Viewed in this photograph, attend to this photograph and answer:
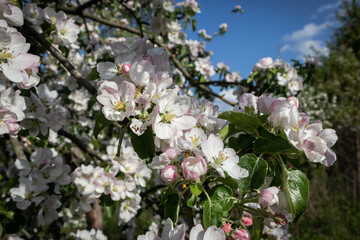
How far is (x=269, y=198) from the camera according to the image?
76 centimetres

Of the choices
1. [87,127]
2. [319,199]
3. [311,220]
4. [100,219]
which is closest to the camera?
[100,219]

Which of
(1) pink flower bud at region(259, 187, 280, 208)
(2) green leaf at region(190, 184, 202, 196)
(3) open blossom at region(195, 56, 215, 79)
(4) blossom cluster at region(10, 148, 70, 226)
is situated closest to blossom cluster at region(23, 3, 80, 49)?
(4) blossom cluster at region(10, 148, 70, 226)

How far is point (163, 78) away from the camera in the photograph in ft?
2.81

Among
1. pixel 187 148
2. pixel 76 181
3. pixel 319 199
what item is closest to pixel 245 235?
pixel 187 148

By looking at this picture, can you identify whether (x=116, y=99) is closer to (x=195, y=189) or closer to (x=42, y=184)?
(x=195, y=189)

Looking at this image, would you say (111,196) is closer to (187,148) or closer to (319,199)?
(187,148)

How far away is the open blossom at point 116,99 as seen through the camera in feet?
2.64

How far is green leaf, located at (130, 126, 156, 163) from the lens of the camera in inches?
32.6

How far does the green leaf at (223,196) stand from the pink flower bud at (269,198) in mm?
79

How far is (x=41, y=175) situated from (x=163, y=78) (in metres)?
0.96

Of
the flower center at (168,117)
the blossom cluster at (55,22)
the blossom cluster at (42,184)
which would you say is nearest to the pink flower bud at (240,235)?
the flower center at (168,117)

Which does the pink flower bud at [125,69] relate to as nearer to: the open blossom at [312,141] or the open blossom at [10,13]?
the open blossom at [10,13]

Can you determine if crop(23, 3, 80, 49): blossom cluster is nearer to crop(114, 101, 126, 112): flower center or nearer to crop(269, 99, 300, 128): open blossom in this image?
crop(114, 101, 126, 112): flower center

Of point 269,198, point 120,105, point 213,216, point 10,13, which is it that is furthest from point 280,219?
point 10,13
